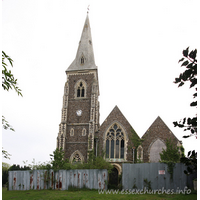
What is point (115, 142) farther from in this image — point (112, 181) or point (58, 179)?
point (58, 179)

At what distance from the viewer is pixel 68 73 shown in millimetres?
32312

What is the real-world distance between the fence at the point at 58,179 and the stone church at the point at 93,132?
Answer: 7666 millimetres

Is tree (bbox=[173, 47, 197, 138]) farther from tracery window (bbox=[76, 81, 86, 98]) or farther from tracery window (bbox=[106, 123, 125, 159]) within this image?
tracery window (bbox=[76, 81, 86, 98])

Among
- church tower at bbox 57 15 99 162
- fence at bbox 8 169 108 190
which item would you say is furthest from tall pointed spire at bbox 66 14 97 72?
fence at bbox 8 169 108 190

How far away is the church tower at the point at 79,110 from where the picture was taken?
2720 cm

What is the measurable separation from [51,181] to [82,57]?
22.9m

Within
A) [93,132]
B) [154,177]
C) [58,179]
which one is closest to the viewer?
[154,177]

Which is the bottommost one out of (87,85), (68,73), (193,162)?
(193,162)

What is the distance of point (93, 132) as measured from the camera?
27062 mm

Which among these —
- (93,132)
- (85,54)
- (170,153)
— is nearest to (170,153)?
(170,153)

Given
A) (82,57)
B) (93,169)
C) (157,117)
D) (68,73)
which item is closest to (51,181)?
(93,169)

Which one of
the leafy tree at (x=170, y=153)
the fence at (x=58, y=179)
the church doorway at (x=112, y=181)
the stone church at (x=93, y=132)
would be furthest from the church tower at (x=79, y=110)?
the fence at (x=58, y=179)

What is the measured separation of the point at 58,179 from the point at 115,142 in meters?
12.2

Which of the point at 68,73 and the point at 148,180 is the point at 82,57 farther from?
the point at 148,180
